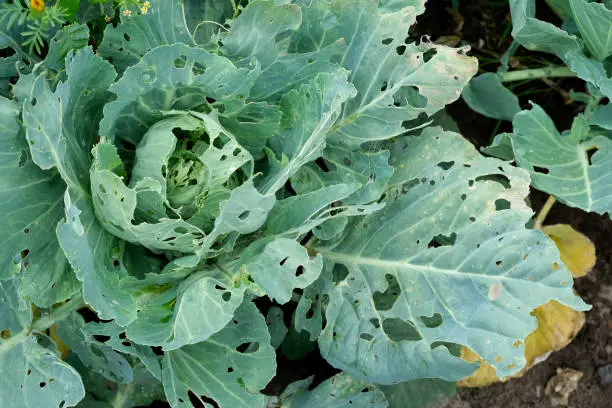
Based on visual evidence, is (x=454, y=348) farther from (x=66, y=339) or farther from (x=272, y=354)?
(x=66, y=339)

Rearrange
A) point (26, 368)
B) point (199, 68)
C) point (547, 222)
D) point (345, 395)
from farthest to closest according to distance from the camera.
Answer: point (547, 222) < point (345, 395) < point (26, 368) < point (199, 68)

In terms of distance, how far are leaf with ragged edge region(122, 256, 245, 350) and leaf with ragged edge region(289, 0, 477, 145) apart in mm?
588

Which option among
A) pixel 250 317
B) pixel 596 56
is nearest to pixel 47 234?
pixel 250 317

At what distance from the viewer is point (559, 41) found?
2.20 meters

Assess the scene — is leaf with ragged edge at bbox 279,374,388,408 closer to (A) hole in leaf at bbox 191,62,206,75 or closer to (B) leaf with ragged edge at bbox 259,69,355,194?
(B) leaf with ragged edge at bbox 259,69,355,194

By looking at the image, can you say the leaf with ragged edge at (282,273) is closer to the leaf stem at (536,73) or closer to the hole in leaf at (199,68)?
the hole in leaf at (199,68)

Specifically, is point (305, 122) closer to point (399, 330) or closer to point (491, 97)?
point (399, 330)

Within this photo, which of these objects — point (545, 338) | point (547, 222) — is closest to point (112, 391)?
point (545, 338)

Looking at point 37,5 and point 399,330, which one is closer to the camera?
point 37,5

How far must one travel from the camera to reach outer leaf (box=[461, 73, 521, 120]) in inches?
98.6

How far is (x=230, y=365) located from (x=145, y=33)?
0.90 meters

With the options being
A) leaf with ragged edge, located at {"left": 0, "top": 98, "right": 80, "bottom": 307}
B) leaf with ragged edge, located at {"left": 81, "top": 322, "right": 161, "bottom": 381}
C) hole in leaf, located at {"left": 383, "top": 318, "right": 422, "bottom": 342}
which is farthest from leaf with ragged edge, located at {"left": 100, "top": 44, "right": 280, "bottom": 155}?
hole in leaf, located at {"left": 383, "top": 318, "right": 422, "bottom": 342}

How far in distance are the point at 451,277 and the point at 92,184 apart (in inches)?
39.3

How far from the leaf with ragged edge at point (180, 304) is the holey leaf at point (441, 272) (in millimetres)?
434
